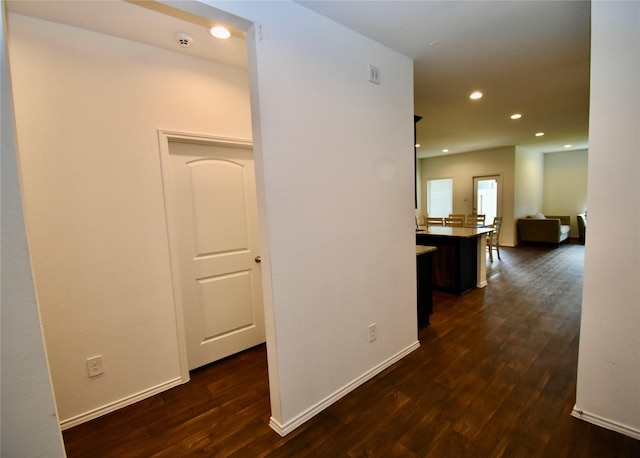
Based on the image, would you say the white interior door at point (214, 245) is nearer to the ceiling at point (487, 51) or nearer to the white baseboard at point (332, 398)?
the white baseboard at point (332, 398)

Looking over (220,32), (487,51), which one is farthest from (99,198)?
(487,51)

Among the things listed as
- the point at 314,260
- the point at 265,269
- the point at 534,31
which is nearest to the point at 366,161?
the point at 314,260

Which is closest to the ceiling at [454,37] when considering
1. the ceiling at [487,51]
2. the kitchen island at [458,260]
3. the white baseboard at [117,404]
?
the ceiling at [487,51]

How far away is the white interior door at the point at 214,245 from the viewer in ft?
7.47

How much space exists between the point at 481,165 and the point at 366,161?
7.09 meters

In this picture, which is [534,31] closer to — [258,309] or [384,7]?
[384,7]

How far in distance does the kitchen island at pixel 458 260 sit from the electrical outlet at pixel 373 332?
2.20m

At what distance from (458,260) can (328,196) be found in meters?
2.84

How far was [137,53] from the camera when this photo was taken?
77.5 inches

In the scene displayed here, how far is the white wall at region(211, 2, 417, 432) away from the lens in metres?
1.62

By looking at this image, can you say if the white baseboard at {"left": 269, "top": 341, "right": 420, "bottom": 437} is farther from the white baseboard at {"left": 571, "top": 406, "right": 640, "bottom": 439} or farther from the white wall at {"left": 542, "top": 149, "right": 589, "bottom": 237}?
the white wall at {"left": 542, "top": 149, "right": 589, "bottom": 237}

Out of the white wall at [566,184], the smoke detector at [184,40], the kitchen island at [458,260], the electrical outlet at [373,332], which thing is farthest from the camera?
the white wall at [566,184]

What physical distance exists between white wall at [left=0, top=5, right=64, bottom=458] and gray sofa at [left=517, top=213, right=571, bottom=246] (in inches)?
350

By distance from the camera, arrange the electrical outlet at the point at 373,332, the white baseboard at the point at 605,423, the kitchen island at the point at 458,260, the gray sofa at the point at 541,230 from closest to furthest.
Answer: the white baseboard at the point at 605,423, the electrical outlet at the point at 373,332, the kitchen island at the point at 458,260, the gray sofa at the point at 541,230
